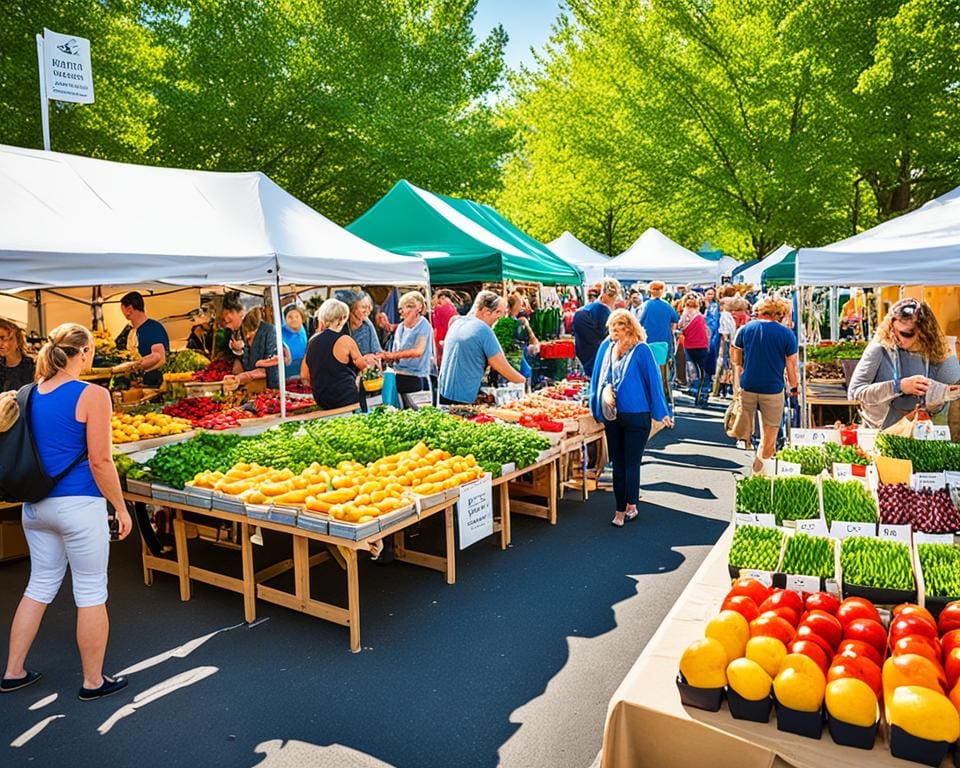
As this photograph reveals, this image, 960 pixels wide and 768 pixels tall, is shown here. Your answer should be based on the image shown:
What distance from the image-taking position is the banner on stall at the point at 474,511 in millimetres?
5117

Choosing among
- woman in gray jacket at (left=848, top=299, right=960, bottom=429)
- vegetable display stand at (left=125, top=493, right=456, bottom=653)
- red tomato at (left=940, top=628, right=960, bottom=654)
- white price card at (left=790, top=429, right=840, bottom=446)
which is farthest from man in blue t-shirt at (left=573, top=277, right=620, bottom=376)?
red tomato at (left=940, top=628, right=960, bottom=654)

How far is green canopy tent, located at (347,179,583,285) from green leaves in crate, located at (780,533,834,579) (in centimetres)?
740

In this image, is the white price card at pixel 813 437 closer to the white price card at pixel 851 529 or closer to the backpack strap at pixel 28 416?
the white price card at pixel 851 529

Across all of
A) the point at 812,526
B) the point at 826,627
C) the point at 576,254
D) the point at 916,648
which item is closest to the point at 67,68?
the point at 812,526

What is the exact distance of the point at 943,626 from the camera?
2.41 metres

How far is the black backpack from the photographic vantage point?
3568 mm

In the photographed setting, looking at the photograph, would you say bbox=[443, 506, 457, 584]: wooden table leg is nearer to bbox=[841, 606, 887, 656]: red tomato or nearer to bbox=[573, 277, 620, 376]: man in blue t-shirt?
bbox=[841, 606, 887, 656]: red tomato

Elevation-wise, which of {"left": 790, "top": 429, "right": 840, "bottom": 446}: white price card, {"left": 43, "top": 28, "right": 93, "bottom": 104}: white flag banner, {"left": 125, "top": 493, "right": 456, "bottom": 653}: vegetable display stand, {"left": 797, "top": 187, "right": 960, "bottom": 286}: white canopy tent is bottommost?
{"left": 125, "top": 493, "right": 456, "bottom": 653}: vegetable display stand

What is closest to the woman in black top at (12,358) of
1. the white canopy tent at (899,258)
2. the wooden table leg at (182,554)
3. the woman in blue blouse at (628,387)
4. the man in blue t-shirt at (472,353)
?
the wooden table leg at (182,554)

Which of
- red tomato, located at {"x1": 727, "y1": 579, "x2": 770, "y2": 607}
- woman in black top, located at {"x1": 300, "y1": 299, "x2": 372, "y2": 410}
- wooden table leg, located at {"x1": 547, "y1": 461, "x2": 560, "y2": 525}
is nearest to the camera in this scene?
red tomato, located at {"x1": 727, "y1": 579, "x2": 770, "y2": 607}

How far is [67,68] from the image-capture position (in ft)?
27.2

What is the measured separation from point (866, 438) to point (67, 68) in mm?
9094

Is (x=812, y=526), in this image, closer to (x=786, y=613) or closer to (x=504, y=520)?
(x=786, y=613)

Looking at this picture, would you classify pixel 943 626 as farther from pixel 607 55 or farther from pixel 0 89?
pixel 607 55
